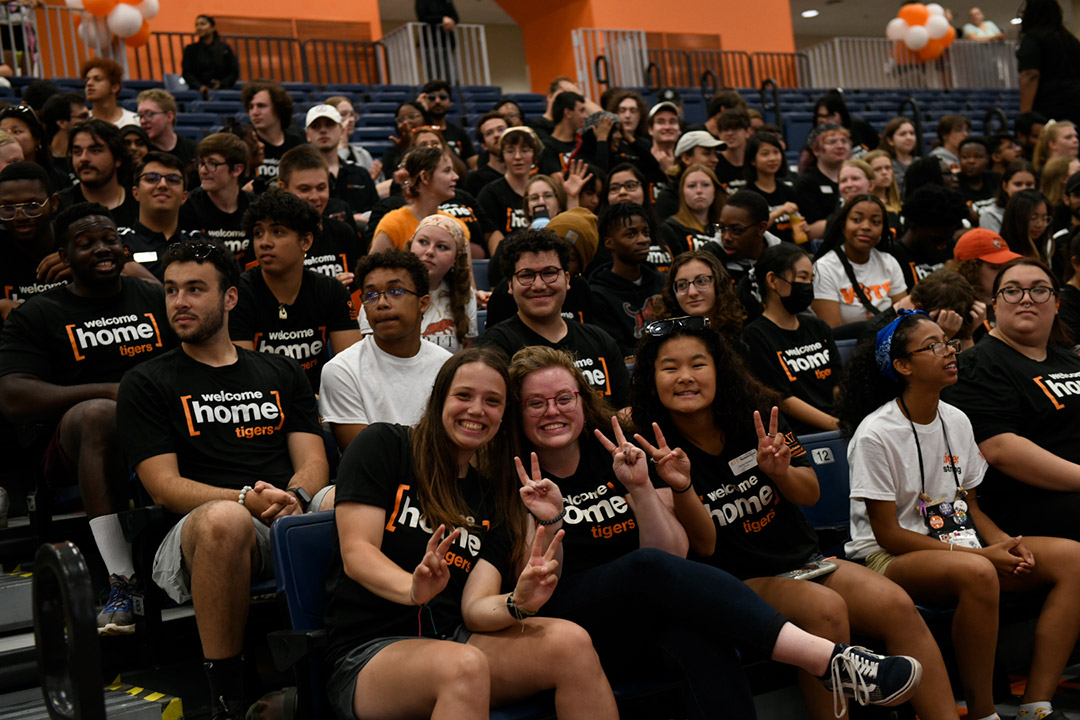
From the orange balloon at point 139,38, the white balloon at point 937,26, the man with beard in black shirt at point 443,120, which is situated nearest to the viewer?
the man with beard in black shirt at point 443,120

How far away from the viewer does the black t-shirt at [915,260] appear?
16.3ft

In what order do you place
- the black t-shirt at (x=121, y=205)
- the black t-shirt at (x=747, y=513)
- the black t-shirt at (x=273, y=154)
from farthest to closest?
the black t-shirt at (x=273, y=154) < the black t-shirt at (x=121, y=205) < the black t-shirt at (x=747, y=513)

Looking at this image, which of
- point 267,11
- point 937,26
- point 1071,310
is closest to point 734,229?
point 1071,310

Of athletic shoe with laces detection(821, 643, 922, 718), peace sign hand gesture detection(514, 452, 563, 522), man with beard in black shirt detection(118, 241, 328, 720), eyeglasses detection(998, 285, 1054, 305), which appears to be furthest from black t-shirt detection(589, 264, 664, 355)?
athletic shoe with laces detection(821, 643, 922, 718)

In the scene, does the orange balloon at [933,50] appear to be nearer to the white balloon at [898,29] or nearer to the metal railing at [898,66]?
the metal railing at [898,66]

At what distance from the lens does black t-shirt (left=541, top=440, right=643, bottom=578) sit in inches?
99.4

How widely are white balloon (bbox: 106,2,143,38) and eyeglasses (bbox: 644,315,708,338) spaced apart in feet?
26.8

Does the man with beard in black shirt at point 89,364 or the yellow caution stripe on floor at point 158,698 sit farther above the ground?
the man with beard in black shirt at point 89,364

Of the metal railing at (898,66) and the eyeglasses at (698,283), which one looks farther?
the metal railing at (898,66)

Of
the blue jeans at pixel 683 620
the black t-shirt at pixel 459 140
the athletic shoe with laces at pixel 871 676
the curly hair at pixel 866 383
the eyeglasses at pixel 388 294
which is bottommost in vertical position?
the athletic shoe with laces at pixel 871 676

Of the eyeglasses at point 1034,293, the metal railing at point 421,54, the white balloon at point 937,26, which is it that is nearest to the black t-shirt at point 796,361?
the eyeglasses at point 1034,293

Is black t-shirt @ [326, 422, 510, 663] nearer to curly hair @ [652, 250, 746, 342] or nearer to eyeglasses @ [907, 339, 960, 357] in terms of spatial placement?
eyeglasses @ [907, 339, 960, 357]

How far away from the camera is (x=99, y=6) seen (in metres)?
9.32

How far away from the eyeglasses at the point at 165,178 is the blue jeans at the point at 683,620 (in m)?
2.66
